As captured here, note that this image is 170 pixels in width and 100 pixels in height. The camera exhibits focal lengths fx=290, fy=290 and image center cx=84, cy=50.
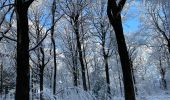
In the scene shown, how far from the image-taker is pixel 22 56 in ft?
28.3

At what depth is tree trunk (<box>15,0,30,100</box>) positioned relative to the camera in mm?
8359

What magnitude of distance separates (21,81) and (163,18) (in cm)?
2970

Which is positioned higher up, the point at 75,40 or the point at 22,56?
the point at 75,40

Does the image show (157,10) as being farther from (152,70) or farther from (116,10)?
(152,70)

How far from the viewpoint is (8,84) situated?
51.9 metres

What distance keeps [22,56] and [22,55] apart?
0.03 metres

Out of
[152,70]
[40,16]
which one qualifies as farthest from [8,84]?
[152,70]

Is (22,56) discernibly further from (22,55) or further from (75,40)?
(75,40)

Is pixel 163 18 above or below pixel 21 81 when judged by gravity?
above

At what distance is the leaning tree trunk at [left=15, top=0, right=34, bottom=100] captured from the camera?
27.4 ft

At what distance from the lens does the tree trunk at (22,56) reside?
27.4 ft

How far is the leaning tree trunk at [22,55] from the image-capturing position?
836 centimetres

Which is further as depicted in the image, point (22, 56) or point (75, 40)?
point (75, 40)

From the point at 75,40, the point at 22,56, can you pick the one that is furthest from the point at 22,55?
the point at 75,40
